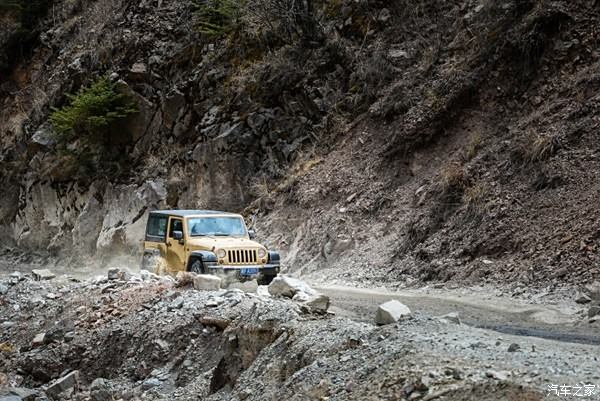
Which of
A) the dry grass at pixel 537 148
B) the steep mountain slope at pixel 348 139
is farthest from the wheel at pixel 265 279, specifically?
the dry grass at pixel 537 148

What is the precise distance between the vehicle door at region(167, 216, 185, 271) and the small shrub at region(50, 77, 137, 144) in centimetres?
1318

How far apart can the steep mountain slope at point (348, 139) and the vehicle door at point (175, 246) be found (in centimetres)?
366

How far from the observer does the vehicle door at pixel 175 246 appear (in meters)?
16.5

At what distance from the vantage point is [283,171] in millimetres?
24000

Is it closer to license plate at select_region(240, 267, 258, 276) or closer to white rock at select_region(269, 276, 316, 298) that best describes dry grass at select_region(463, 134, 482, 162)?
license plate at select_region(240, 267, 258, 276)

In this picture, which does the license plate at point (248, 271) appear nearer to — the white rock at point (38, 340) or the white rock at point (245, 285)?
the white rock at point (245, 285)

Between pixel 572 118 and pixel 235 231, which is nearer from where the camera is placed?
pixel 572 118

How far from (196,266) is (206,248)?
17.4 inches

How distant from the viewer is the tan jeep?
15.4 m

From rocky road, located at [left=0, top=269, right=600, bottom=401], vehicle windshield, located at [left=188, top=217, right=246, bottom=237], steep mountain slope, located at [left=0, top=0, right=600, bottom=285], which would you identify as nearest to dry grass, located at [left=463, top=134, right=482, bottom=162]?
steep mountain slope, located at [left=0, top=0, right=600, bottom=285]

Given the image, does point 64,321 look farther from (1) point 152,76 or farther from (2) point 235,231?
(1) point 152,76

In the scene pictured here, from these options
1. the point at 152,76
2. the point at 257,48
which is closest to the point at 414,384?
the point at 257,48

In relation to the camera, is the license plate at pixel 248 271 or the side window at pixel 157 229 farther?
the side window at pixel 157 229

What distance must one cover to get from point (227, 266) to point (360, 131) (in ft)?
28.1
